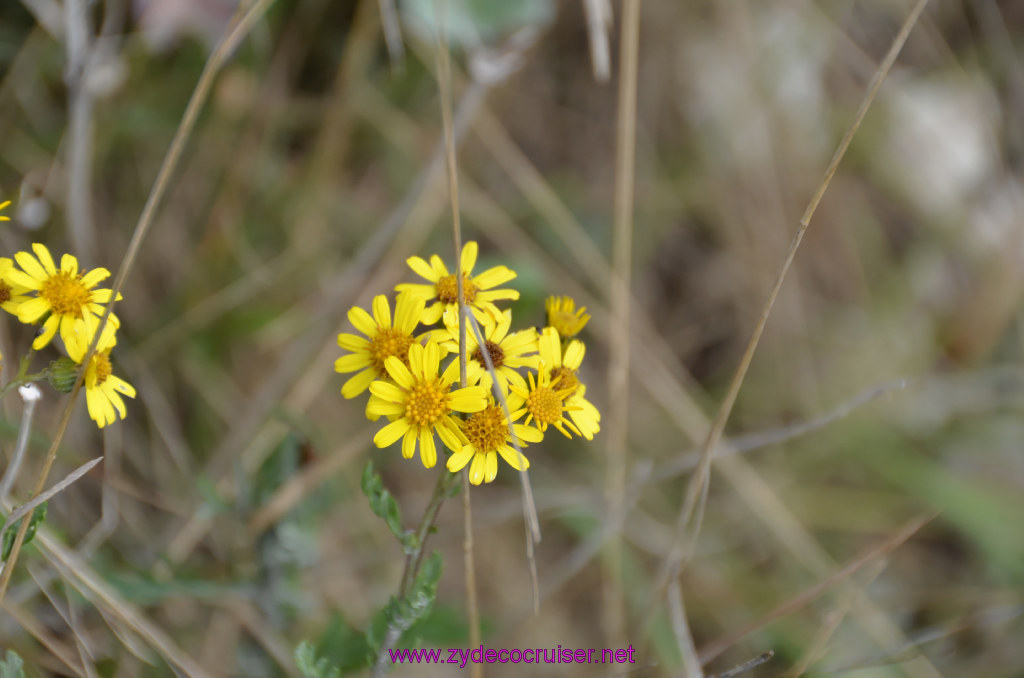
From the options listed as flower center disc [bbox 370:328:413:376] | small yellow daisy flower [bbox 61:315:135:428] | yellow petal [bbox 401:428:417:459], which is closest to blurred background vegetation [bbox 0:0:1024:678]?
small yellow daisy flower [bbox 61:315:135:428]

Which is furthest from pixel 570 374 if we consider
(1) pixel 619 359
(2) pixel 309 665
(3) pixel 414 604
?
(1) pixel 619 359

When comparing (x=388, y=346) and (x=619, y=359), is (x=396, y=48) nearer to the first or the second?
(x=619, y=359)

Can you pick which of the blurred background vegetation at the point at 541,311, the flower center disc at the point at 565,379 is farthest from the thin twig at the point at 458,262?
the blurred background vegetation at the point at 541,311

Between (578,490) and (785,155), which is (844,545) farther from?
(785,155)

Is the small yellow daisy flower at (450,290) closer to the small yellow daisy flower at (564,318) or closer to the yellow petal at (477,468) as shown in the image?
the small yellow daisy flower at (564,318)

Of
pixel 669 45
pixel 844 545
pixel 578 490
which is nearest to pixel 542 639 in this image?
pixel 578 490

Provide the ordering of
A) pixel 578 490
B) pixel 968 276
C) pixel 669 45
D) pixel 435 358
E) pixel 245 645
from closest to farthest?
pixel 435 358, pixel 245 645, pixel 578 490, pixel 669 45, pixel 968 276

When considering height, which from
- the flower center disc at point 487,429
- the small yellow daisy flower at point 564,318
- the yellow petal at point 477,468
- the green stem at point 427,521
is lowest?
the green stem at point 427,521
